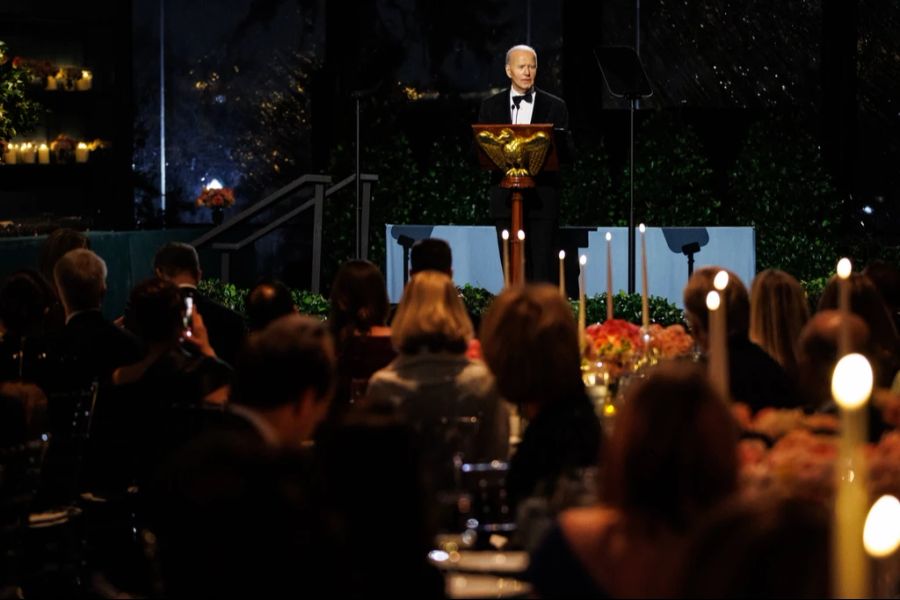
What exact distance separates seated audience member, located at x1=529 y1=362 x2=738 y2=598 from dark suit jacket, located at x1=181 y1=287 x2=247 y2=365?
4122 mm

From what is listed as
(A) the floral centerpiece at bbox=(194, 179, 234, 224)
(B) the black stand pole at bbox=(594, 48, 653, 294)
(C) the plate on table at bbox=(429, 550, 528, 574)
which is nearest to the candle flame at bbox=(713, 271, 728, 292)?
(C) the plate on table at bbox=(429, 550, 528, 574)

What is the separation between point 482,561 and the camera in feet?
10.0

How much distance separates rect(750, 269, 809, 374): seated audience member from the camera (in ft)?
15.6

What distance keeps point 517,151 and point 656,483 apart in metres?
5.97

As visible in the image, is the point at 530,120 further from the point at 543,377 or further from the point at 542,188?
the point at 543,377

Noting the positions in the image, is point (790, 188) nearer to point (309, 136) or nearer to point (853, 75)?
point (853, 75)

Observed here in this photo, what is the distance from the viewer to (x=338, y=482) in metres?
2.41

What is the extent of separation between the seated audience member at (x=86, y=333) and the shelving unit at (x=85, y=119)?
1002 cm

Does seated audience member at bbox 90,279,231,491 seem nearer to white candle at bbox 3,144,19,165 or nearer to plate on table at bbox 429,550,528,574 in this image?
plate on table at bbox 429,550,528,574

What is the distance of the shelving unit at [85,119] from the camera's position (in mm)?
15359

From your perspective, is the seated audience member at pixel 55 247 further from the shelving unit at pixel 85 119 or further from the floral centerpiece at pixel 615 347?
the shelving unit at pixel 85 119

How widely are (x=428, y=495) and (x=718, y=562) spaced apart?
78 centimetres

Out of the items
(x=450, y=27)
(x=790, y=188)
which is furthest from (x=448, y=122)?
(x=790, y=188)

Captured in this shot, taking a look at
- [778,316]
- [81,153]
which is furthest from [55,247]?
[81,153]
